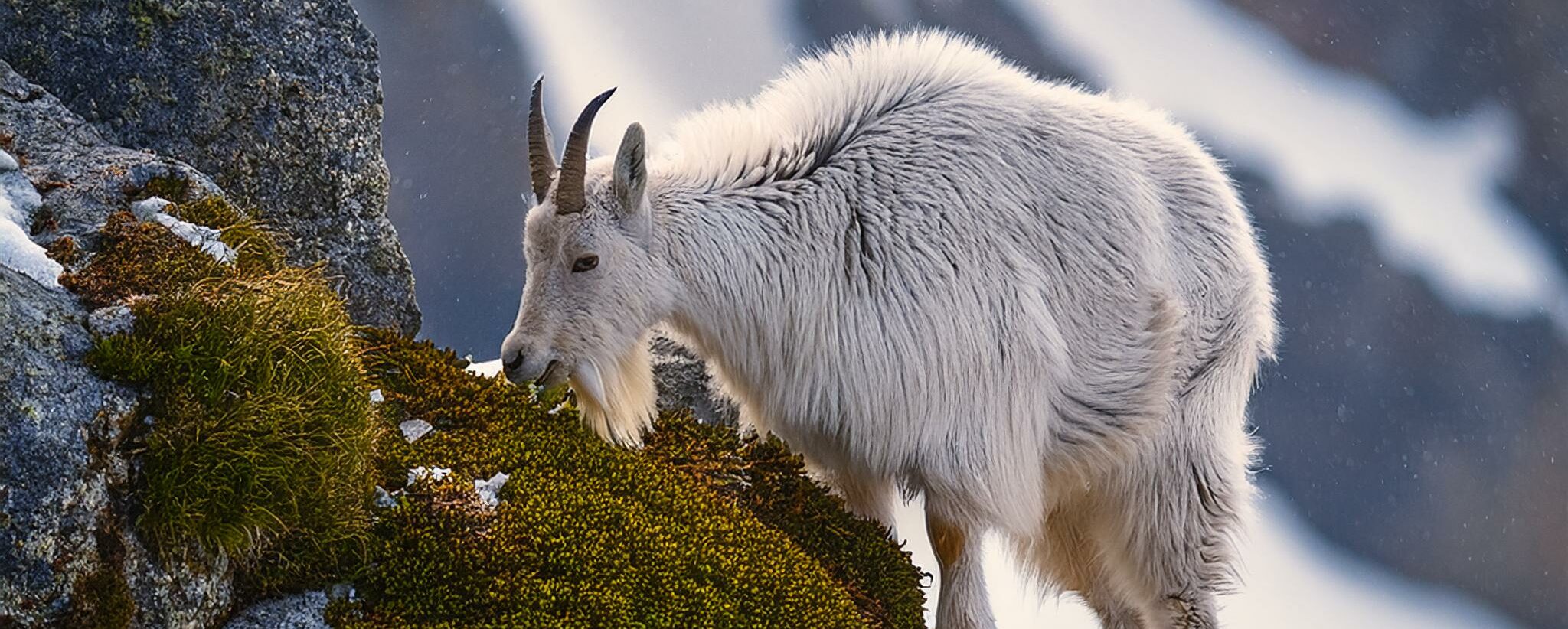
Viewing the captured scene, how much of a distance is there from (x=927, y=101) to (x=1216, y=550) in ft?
8.71

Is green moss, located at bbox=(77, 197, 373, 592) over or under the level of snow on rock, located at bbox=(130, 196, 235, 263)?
under

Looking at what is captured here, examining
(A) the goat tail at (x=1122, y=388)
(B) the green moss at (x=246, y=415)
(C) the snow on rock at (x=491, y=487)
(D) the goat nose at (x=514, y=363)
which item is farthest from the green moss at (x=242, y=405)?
(A) the goat tail at (x=1122, y=388)

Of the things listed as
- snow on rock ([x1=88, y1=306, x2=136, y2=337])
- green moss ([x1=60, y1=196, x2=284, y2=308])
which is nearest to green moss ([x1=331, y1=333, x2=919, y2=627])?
green moss ([x1=60, y1=196, x2=284, y2=308])

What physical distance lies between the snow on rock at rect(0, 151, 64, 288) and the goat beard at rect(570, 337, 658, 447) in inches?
79.4

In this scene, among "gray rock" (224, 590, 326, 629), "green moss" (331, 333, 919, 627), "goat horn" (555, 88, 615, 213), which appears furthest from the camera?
"goat horn" (555, 88, 615, 213)

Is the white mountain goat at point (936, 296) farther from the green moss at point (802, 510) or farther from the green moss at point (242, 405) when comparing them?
the green moss at point (242, 405)

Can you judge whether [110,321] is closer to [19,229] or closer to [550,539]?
[19,229]

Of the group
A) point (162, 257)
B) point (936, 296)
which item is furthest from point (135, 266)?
point (936, 296)

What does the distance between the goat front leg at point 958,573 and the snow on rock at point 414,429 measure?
2.10m

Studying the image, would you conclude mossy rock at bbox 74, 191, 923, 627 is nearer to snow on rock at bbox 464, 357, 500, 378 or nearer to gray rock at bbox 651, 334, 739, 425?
snow on rock at bbox 464, 357, 500, 378

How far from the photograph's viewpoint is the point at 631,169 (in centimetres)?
543

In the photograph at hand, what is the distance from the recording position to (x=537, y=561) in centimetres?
428

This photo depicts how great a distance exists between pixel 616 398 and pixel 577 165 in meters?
0.96

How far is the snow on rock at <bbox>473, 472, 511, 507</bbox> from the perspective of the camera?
4.51 meters
